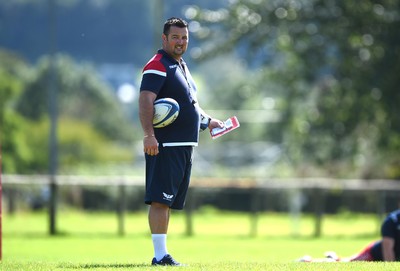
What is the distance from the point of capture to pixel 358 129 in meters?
32.8

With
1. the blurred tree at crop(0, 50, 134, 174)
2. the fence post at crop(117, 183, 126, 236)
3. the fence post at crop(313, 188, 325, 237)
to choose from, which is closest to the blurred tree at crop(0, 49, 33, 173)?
the blurred tree at crop(0, 50, 134, 174)

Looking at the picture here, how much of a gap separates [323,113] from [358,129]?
1149 millimetres

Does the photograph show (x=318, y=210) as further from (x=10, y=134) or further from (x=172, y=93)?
(x=10, y=134)

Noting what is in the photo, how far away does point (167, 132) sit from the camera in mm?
10609

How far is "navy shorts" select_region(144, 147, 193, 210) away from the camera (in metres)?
10.5

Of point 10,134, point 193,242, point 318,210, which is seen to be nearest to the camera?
point 193,242

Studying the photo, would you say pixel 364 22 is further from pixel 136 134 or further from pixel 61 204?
pixel 136 134

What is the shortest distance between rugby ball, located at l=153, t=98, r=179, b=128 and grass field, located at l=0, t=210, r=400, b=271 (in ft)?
4.41

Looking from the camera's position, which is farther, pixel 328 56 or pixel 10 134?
pixel 10 134

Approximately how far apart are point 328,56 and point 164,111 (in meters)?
22.0

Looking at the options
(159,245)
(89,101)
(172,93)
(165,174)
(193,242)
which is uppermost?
(172,93)

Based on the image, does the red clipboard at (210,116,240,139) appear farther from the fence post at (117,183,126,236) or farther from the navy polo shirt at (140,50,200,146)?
the fence post at (117,183,126,236)

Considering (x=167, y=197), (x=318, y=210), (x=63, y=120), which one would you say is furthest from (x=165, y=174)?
(x=63, y=120)

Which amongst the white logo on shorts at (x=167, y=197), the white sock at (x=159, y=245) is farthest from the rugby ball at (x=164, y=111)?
the white sock at (x=159, y=245)
